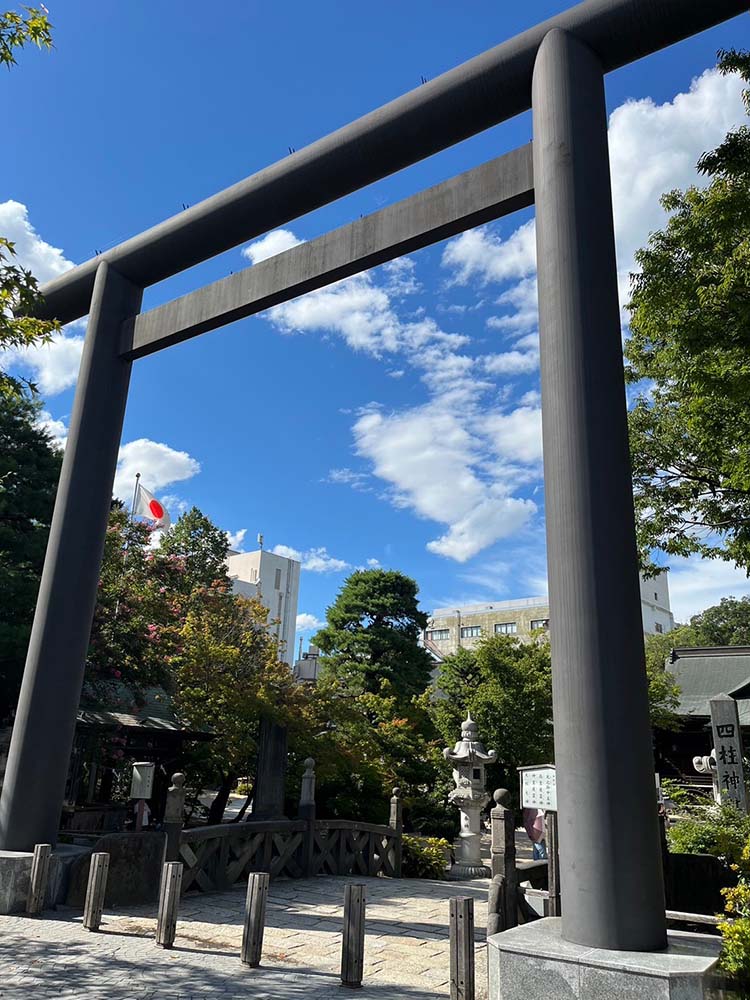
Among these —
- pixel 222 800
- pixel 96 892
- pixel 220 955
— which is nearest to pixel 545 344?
pixel 220 955

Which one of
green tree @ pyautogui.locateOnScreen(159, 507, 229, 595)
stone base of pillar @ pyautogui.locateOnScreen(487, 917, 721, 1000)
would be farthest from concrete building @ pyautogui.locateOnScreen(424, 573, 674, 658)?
stone base of pillar @ pyautogui.locateOnScreen(487, 917, 721, 1000)

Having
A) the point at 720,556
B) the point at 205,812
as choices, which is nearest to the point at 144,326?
the point at 720,556

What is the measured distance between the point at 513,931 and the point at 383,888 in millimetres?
8078

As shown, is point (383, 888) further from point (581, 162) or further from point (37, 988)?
point (581, 162)

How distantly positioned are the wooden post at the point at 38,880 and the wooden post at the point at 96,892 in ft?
2.79

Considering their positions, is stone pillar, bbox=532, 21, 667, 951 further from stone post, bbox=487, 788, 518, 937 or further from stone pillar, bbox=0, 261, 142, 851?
stone pillar, bbox=0, 261, 142, 851

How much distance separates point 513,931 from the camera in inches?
212

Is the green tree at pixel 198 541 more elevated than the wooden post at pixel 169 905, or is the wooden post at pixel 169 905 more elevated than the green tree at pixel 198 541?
the green tree at pixel 198 541

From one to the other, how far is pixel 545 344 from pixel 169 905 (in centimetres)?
667

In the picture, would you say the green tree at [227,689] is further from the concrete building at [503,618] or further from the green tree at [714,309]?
the concrete building at [503,618]

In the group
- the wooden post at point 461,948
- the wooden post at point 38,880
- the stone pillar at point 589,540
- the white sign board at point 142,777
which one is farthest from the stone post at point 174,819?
the stone pillar at point 589,540

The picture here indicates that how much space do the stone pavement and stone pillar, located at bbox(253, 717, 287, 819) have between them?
145 inches

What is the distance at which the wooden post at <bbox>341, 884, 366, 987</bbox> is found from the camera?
6379 mm

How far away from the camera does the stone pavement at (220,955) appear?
6023 mm
